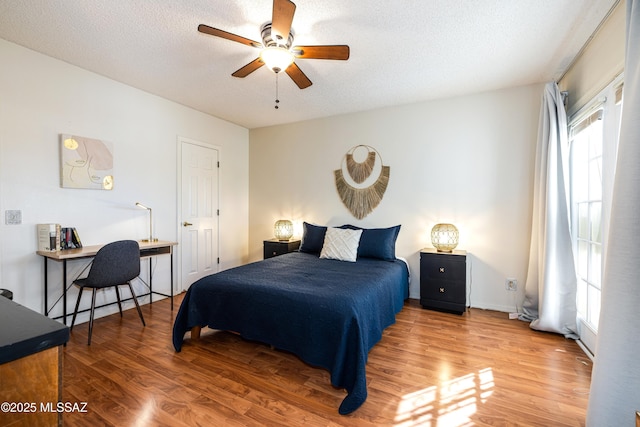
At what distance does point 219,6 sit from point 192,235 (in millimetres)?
2891

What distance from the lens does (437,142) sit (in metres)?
3.55

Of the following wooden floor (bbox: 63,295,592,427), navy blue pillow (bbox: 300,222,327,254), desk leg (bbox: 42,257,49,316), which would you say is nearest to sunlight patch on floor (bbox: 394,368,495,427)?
wooden floor (bbox: 63,295,592,427)

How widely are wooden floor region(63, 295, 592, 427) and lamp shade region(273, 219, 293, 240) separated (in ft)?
6.05

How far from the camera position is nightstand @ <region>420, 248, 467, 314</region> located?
10.2ft

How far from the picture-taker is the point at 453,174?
347 centimetres

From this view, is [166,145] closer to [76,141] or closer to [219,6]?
[76,141]

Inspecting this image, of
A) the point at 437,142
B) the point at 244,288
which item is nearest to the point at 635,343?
the point at 244,288

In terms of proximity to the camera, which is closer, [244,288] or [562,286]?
[244,288]

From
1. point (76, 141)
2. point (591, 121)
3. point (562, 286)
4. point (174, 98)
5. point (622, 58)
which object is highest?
point (174, 98)

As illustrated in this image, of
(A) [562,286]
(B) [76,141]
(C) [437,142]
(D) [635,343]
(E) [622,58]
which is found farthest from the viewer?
(C) [437,142]

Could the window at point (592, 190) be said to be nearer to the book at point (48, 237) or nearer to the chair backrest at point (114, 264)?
the chair backrest at point (114, 264)

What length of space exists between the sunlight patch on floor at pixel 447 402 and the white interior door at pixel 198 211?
3260 millimetres

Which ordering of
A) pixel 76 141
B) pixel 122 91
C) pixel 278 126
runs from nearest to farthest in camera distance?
pixel 76 141 → pixel 122 91 → pixel 278 126

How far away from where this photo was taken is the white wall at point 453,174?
3.18 metres
